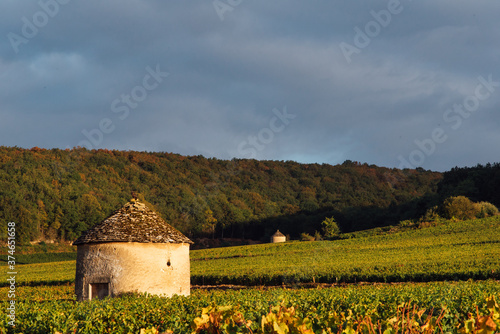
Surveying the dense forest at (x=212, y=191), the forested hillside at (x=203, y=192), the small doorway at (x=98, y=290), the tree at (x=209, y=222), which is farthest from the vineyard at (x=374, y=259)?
the tree at (x=209, y=222)

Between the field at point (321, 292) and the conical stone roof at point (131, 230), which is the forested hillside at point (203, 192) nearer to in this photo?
the field at point (321, 292)

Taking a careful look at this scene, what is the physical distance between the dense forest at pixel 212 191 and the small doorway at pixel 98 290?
203 ft

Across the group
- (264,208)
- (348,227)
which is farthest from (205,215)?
(348,227)

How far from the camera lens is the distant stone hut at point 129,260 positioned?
15656mm

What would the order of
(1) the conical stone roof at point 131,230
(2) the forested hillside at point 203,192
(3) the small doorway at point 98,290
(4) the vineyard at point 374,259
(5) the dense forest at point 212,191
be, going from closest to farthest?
(1) the conical stone roof at point 131,230, (3) the small doorway at point 98,290, (4) the vineyard at point 374,259, (5) the dense forest at point 212,191, (2) the forested hillside at point 203,192

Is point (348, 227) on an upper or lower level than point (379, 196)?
lower

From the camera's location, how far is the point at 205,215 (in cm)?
9875

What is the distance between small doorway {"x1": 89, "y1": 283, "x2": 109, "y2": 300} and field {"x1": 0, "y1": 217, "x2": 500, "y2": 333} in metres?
1.19

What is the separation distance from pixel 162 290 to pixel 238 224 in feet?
280

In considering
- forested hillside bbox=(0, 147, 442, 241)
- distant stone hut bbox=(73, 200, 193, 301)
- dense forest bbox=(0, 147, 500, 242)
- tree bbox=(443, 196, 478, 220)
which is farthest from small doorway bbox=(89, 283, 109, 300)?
forested hillside bbox=(0, 147, 442, 241)

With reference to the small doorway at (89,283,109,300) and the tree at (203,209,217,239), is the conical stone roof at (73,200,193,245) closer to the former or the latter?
the small doorway at (89,283,109,300)

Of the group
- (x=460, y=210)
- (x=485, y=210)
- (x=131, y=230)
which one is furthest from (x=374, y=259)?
(x=131, y=230)

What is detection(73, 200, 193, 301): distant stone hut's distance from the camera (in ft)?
51.4

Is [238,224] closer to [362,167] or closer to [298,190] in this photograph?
[298,190]
